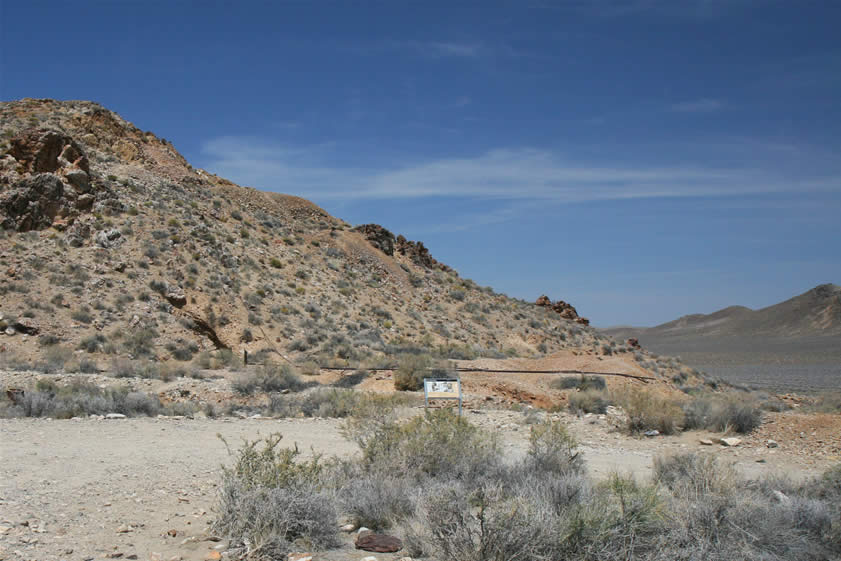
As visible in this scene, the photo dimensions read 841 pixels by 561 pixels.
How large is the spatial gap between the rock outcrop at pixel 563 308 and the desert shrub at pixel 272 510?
166 feet

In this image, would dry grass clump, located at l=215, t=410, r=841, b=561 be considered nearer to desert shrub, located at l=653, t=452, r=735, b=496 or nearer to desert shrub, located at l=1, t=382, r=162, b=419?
desert shrub, located at l=653, t=452, r=735, b=496

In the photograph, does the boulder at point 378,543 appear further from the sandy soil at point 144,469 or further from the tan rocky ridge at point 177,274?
the tan rocky ridge at point 177,274

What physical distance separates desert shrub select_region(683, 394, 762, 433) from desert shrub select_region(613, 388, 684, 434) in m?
0.27

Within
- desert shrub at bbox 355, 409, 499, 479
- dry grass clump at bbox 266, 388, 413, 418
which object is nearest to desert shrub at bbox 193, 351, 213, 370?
dry grass clump at bbox 266, 388, 413, 418

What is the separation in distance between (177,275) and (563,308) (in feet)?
119

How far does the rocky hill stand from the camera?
79.4 ft

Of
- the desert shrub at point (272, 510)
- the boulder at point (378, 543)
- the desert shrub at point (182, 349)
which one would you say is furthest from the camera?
the desert shrub at point (182, 349)

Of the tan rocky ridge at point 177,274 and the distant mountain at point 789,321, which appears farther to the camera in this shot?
the distant mountain at point 789,321

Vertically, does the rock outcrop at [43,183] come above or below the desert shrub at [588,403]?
above

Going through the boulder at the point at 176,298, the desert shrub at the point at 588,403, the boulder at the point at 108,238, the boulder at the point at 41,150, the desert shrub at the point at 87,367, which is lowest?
the desert shrub at the point at 588,403

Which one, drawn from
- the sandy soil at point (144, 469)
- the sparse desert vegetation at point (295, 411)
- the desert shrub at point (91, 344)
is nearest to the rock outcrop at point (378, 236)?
the sparse desert vegetation at point (295, 411)

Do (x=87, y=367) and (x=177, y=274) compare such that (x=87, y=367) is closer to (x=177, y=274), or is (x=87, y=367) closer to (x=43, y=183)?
(x=177, y=274)

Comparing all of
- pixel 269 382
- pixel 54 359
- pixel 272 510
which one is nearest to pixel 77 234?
pixel 54 359

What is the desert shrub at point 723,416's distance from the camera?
12234mm
